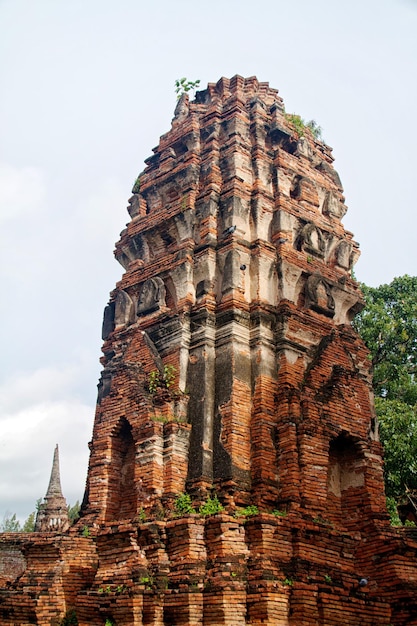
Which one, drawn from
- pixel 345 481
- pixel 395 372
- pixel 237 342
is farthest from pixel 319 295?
pixel 395 372

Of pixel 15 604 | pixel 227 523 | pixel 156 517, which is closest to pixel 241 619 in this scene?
pixel 227 523

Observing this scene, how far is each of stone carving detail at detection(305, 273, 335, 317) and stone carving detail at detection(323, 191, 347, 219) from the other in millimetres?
2280

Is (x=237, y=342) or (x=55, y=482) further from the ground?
(x=55, y=482)

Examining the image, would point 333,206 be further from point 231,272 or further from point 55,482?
point 55,482

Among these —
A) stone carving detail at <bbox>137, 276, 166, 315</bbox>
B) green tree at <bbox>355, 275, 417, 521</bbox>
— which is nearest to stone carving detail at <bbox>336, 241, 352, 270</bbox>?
stone carving detail at <bbox>137, 276, 166, 315</bbox>

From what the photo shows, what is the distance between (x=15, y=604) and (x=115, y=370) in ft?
12.5

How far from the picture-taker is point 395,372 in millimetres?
18719

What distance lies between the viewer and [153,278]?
12.1 metres

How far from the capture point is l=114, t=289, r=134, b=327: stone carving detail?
1237 centimetres

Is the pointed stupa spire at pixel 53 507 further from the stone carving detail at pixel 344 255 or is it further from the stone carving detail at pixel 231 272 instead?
the stone carving detail at pixel 231 272

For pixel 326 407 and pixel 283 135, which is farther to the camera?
pixel 283 135

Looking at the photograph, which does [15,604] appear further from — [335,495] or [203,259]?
[203,259]

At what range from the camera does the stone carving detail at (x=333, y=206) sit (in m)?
13.7

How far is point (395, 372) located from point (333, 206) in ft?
22.2
